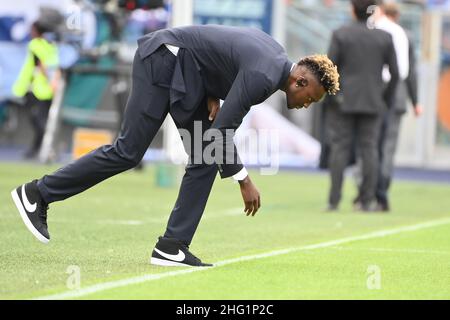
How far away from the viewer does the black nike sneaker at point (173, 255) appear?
26.2 ft

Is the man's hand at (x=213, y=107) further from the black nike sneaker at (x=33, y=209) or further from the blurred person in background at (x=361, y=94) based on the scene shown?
the blurred person in background at (x=361, y=94)

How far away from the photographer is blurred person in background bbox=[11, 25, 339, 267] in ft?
24.8

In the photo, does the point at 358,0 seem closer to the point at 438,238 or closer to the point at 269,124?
the point at 438,238

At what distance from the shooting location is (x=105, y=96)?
2553 centimetres

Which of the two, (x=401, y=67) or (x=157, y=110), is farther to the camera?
(x=401, y=67)

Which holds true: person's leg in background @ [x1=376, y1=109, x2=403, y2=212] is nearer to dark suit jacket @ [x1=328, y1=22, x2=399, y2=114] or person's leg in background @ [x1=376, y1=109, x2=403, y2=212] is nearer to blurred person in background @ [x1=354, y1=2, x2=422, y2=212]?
blurred person in background @ [x1=354, y1=2, x2=422, y2=212]

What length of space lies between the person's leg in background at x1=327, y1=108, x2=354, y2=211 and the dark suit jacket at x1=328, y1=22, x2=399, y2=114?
305 mm

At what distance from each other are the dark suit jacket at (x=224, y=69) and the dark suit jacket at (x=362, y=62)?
6050 millimetres

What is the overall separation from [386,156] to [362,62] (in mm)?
1597

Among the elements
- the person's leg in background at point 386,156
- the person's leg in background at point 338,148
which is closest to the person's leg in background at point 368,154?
the person's leg in background at point 338,148

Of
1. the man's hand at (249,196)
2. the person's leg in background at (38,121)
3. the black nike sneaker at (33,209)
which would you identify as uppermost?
the man's hand at (249,196)

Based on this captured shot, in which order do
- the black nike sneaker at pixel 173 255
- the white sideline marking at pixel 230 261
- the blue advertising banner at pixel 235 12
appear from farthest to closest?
1. the blue advertising banner at pixel 235 12
2. the black nike sneaker at pixel 173 255
3. the white sideline marking at pixel 230 261
